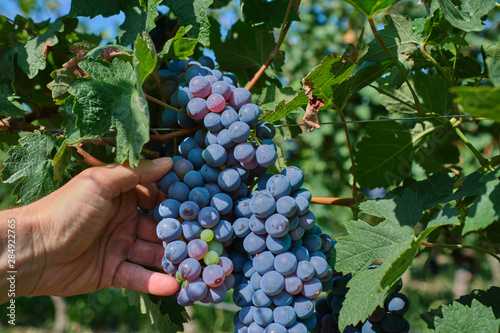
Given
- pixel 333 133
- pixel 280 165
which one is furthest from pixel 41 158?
pixel 333 133

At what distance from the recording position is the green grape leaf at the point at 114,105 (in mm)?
747

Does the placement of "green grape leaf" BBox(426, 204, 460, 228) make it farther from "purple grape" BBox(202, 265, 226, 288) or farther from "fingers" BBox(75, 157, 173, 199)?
"fingers" BBox(75, 157, 173, 199)

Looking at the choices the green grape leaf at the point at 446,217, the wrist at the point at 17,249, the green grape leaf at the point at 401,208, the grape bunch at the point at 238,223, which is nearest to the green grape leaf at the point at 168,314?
the grape bunch at the point at 238,223

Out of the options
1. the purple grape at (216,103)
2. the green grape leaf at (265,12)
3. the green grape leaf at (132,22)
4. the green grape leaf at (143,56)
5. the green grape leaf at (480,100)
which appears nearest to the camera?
the green grape leaf at (480,100)

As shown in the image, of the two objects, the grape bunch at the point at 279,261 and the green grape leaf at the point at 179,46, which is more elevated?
the green grape leaf at the point at 179,46

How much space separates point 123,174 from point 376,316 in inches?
24.2

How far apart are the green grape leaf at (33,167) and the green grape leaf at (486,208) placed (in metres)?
0.81

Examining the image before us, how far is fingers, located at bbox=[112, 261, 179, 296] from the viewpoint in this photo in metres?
0.86

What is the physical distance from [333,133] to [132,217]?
2661 mm

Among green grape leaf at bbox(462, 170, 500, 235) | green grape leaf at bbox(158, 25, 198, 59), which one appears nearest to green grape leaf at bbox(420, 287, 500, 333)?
green grape leaf at bbox(462, 170, 500, 235)

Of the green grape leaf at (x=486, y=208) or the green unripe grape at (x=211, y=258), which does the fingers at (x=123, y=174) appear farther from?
the green grape leaf at (x=486, y=208)

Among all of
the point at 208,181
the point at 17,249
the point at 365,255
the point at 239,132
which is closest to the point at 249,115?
the point at 239,132

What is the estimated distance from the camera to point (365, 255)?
32.2 inches

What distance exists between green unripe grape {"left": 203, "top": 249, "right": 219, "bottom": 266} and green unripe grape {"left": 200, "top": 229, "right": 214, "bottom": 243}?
0.03m
